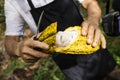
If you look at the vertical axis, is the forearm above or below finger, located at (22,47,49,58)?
below

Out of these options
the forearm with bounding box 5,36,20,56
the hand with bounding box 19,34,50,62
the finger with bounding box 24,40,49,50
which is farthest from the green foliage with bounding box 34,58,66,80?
the finger with bounding box 24,40,49,50

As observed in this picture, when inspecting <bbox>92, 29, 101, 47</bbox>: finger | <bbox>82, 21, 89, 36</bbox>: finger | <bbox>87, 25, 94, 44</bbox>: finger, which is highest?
<bbox>82, 21, 89, 36</bbox>: finger

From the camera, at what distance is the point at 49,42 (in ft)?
7.68

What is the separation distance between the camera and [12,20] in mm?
3342

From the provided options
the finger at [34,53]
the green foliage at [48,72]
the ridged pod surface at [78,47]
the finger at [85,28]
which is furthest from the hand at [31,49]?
the green foliage at [48,72]

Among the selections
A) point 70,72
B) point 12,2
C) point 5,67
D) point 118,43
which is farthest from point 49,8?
point 5,67

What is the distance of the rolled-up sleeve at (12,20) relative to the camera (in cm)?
328

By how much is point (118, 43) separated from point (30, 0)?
2240 mm

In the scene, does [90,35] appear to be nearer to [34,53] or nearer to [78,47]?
[78,47]

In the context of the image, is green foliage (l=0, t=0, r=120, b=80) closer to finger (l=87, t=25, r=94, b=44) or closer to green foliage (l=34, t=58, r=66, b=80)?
green foliage (l=34, t=58, r=66, b=80)

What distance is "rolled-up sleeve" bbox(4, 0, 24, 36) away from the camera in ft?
10.7

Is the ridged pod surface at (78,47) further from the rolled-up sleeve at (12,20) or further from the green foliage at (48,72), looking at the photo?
the green foliage at (48,72)

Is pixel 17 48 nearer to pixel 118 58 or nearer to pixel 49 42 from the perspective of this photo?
pixel 49 42

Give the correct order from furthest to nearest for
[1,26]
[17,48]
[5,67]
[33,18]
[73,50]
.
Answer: [1,26]
[5,67]
[33,18]
[17,48]
[73,50]
